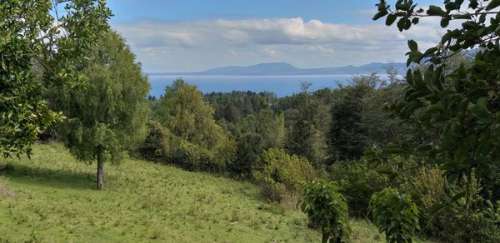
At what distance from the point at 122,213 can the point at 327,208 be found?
10156mm

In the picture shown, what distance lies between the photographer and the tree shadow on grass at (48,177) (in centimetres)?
2220

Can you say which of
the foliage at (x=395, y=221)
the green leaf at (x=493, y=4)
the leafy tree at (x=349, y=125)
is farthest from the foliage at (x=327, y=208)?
the leafy tree at (x=349, y=125)

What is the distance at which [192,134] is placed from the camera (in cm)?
4522

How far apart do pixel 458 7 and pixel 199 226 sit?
14.9 metres

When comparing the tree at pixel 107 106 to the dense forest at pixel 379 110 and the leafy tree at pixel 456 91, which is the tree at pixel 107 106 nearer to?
the dense forest at pixel 379 110

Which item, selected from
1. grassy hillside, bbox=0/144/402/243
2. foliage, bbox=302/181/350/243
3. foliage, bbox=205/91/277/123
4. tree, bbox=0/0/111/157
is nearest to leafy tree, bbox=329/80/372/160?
grassy hillside, bbox=0/144/402/243

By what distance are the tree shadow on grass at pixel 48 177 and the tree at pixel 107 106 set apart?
1589mm

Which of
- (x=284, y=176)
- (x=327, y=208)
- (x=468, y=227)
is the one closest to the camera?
(x=327, y=208)

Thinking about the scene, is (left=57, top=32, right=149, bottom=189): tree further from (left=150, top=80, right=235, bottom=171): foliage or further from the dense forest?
(left=150, top=80, right=235, bottom=171): foliage

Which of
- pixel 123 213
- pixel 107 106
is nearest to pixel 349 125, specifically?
pixel 107 106

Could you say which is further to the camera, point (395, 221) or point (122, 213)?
point (122, 213)

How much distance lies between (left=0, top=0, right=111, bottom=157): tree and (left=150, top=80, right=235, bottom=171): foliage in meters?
37.8

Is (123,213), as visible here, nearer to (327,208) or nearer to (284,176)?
(327,208)

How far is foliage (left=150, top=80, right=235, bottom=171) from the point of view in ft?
143
